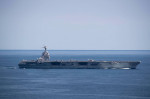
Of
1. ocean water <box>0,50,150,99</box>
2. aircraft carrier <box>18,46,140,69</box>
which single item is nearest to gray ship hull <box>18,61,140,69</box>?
aircraft carrier <box>18,46,140,69</box>

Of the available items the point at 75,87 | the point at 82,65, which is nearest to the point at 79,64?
the point at 82,65

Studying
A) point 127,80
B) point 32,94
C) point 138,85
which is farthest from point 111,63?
point 32,94

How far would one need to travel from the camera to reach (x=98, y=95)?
6009cm

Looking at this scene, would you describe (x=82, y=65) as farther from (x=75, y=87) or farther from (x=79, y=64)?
(x=75, y=87)

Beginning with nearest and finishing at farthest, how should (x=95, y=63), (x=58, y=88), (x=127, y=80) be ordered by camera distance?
(x=58, y=88)
(x=127, y=80)
(x=95, y=63)

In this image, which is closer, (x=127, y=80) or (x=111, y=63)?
(x=127, y=80)

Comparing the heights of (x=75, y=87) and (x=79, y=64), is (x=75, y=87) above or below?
below

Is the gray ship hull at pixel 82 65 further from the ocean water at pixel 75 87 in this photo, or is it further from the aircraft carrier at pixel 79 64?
the ocean water at pixel 75 87

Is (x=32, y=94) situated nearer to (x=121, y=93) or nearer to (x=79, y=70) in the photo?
(x=121, y=93)

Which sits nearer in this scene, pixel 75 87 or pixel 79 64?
pixel 75 87

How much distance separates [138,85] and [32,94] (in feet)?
73.7

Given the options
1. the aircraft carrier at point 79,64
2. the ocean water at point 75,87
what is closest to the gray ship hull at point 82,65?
the aircraft carrier at point 79,64

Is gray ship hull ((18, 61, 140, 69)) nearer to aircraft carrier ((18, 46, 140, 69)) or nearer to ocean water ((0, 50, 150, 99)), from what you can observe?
aircraft carrier ((18, 46, 140, 69))

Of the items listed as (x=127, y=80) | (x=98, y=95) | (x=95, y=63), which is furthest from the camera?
(x=95, y=63)
